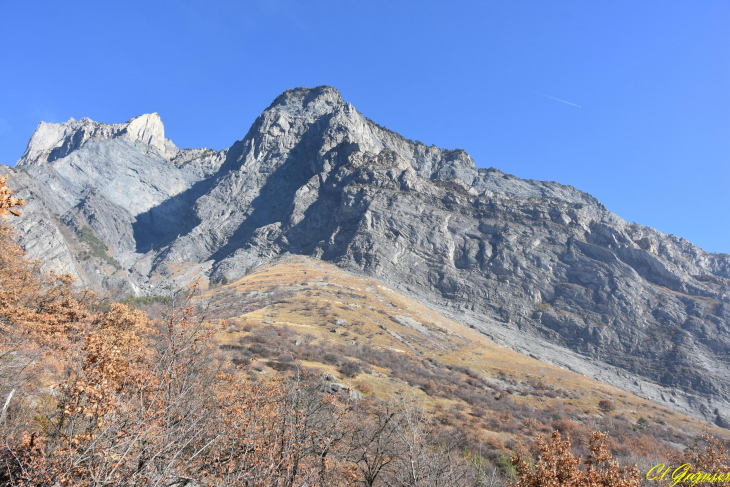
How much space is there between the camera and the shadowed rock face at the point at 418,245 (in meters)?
96.7

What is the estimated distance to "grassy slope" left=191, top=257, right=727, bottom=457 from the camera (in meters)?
33.1

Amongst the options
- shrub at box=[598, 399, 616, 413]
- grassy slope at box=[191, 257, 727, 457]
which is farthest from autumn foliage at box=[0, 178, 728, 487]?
shrub at box=[598, 399, 616, 413]

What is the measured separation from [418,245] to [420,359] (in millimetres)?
76212

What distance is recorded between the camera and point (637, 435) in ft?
120

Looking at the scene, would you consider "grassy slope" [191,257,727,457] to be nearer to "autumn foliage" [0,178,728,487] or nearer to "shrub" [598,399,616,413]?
"shrub" [598,399,616,413]

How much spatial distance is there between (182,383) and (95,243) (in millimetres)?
168108

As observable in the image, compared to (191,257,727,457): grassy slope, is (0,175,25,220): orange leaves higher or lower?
higher

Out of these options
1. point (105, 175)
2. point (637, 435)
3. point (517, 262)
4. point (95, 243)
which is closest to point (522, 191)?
point (517, 262)

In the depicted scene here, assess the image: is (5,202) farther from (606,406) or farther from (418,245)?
(418,245)

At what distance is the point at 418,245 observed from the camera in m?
127

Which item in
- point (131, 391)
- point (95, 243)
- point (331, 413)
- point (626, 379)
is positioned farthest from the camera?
point (95, 243)

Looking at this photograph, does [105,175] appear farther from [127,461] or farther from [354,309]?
[127,461]

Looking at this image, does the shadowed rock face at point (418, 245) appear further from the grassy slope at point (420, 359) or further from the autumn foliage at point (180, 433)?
the autumn foliage at point (180, 433)

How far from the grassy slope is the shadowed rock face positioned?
84.9ft
